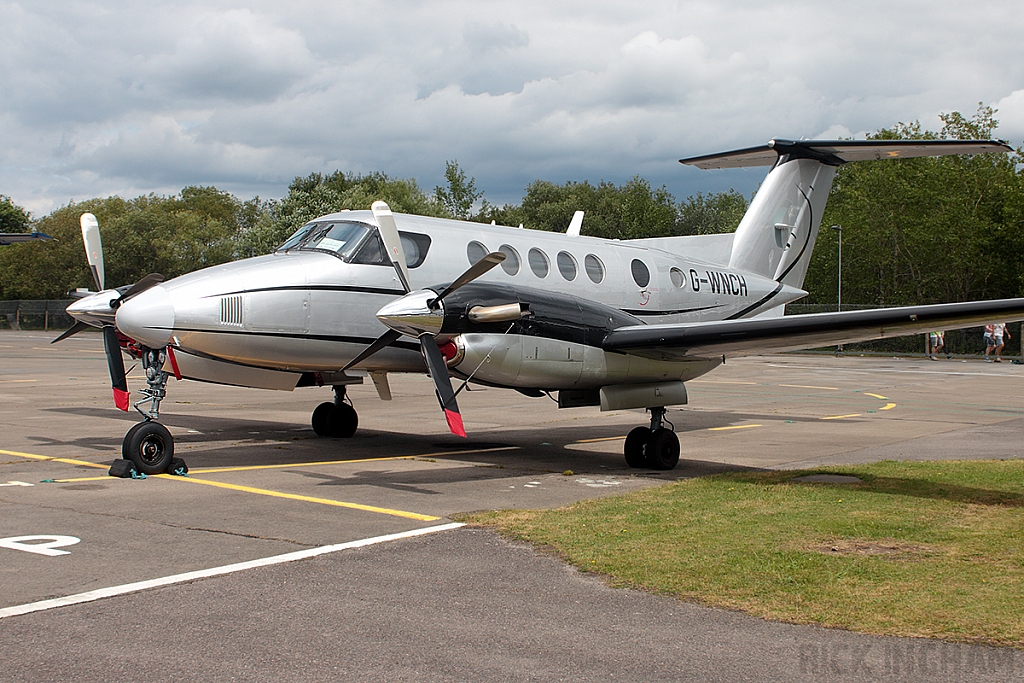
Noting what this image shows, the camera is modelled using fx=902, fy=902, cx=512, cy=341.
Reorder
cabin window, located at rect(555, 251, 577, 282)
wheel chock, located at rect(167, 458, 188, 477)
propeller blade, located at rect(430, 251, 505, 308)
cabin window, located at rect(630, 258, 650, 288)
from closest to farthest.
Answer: propeller blade, located at rect(430, 251, 505, 308), wheel chock, located at rect(167, 458, 188, 477), cabin window, located at rect(555, 251, 577, 282), cabin window, located at rect(630, 258, 650, 288)

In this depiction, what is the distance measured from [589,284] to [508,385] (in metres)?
3.63

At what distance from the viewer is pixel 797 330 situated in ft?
34.8

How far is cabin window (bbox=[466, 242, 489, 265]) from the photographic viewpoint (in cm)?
1266

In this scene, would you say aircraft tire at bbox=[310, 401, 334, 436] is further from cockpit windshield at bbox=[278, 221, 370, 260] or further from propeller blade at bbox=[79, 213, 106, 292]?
propeller blade at bbox=[79, 213, 106, 292]

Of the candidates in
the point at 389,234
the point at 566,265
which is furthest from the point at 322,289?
the point at 566,265

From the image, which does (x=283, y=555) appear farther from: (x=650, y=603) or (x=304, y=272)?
(x=304, y=272)

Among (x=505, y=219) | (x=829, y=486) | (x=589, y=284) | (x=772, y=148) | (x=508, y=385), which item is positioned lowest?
(x=829, y=486)

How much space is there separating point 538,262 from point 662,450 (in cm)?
337

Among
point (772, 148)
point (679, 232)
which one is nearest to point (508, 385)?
point (772, 148)

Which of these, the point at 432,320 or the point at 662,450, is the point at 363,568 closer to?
the point at 432,320

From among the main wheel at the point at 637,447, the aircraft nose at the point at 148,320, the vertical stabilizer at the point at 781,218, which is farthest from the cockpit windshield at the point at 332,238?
the vertical stabilizer at the point at 781,218

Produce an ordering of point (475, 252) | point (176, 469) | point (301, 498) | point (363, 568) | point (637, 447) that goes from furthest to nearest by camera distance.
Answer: point (475, 252), point (637, 447), point (176, 469), point (301, 498), point (363, 568)

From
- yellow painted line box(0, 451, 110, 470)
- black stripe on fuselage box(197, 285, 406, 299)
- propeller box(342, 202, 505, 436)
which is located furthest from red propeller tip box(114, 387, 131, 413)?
propeller box(342, 202, 505, 436)

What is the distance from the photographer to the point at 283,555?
264 inches
